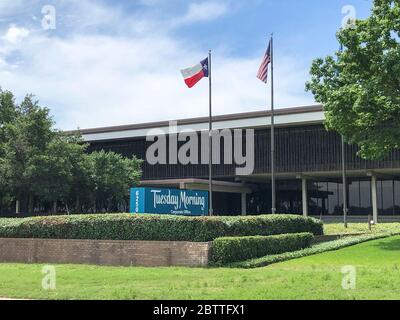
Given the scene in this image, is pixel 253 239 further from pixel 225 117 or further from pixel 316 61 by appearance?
pixel 225 117

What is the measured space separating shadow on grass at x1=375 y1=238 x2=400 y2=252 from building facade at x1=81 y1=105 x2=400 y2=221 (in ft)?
69.1

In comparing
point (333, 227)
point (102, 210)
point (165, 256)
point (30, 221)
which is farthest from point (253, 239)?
point (102, 210)

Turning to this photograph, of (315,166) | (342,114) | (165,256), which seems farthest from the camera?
(315,166)

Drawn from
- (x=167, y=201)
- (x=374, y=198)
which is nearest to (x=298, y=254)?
(x=167, y=201)

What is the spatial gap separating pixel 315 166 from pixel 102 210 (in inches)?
753

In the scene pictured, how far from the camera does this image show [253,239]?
1825cm

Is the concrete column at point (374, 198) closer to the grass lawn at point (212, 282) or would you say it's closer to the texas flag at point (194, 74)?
the texas flag at point (194, 74)

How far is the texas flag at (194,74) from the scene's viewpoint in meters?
32.8

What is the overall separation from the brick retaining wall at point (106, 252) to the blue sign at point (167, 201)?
149 inches

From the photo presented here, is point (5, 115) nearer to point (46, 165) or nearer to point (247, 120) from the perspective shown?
point (46, 165)

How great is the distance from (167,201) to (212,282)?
1028cm

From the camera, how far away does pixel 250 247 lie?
17.9 meters
